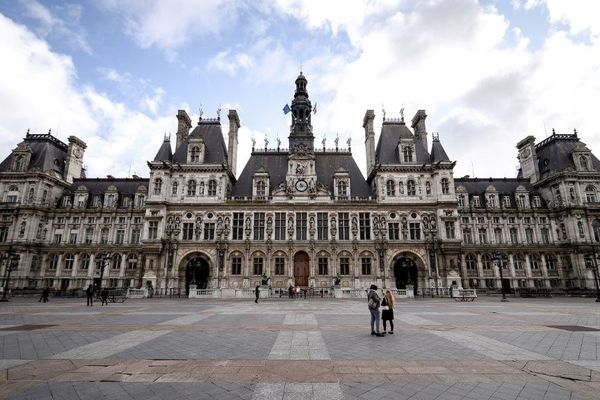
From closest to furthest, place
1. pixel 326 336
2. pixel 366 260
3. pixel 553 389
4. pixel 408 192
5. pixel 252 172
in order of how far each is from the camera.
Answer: pixel 553 389, pixel 326 336, pixel 366 260, pixel 408 192, pixel 252 172

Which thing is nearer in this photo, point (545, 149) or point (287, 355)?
point (287, 355)

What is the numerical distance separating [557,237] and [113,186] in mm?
67853

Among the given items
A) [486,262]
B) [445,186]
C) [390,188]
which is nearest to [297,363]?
[390,188]

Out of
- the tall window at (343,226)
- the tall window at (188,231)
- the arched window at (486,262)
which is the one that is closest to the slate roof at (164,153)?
the tall window at (188,231)

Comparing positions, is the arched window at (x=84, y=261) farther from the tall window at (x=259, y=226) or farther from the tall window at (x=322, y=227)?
the tall window at (x=322, y=227)

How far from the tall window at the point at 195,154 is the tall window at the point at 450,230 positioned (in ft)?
118

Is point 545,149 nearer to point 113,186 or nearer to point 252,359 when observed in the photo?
point 252,359

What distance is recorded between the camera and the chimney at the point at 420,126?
48.2 metres

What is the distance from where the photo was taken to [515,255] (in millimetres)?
44438

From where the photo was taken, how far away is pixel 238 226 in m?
41.8

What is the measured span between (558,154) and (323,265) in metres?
41.4

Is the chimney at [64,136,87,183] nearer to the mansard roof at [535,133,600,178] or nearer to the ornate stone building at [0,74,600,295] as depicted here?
the ornate stone building at [0,74,600,295]

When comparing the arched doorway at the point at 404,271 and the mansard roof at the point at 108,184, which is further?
the mansard roof at the point at 108,184

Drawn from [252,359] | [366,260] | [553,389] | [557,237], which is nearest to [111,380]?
[252,359]
